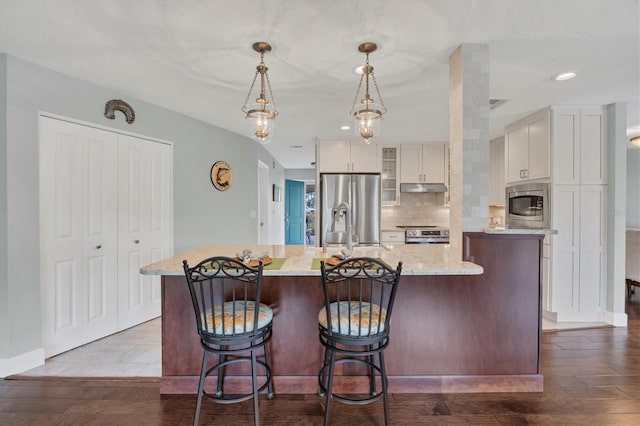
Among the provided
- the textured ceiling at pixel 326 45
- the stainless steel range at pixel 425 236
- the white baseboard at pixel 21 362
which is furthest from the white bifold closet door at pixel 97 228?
the stainless steel range at pixel 425 236

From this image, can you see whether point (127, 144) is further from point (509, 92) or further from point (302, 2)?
point (509, 92)

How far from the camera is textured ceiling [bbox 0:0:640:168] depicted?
1.83 meters

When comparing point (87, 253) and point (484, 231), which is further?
point (87, 253)

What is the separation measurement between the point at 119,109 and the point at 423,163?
13.3ft

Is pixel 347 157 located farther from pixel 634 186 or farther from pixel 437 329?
pixel 634 186

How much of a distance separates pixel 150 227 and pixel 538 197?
4.24 metres

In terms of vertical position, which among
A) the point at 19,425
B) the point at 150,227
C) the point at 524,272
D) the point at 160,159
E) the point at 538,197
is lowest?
the point at 19,425

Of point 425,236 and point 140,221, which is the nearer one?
point 140,221

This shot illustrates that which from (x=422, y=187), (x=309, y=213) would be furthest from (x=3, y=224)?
(x=309, y=213)

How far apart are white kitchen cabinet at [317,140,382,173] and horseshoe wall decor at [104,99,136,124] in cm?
252

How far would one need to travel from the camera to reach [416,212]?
5445mm

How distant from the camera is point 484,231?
2201 millimetres

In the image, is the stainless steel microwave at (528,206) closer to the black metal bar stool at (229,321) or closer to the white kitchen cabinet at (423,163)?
the white kitchen cabinet at (423,163)

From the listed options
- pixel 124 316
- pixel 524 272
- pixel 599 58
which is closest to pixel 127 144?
pixel 124 316
